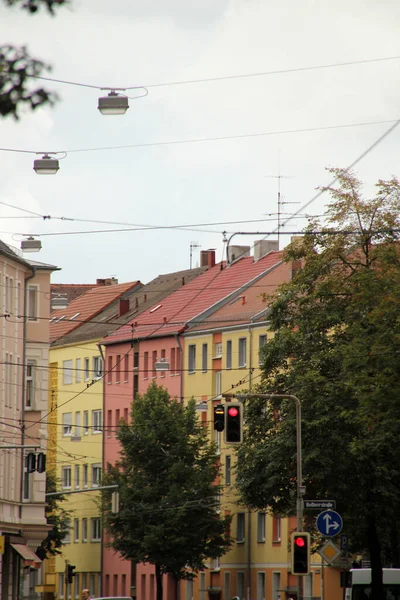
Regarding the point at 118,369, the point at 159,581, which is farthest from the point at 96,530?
the point at 159,581

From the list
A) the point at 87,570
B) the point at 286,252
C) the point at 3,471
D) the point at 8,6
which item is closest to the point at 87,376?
the point at 87,570

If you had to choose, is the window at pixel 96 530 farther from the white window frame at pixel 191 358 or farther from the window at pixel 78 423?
the white window frame at pixel 191 358

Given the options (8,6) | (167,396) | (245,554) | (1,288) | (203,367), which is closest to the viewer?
(8,6)

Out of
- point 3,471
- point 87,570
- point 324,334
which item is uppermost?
point 324,334

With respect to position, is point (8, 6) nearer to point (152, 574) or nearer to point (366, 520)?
point (366, 520)

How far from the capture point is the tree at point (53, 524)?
8144 cm

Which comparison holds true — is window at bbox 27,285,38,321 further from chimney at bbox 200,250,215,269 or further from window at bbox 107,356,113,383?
window at bbox 107,356,113,383

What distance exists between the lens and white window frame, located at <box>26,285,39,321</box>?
60375 mm

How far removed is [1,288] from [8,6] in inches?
1945

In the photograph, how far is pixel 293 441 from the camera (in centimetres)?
4722

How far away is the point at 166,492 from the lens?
70688 mm

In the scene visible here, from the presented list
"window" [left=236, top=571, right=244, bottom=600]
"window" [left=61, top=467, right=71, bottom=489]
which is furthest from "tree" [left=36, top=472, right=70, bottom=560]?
"window" [left=61, top=467, right=71, bottom=489]

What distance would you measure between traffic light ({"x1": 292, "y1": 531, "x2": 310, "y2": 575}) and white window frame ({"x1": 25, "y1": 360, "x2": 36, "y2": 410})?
2845cm

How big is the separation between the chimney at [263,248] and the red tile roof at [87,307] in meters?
18.4
